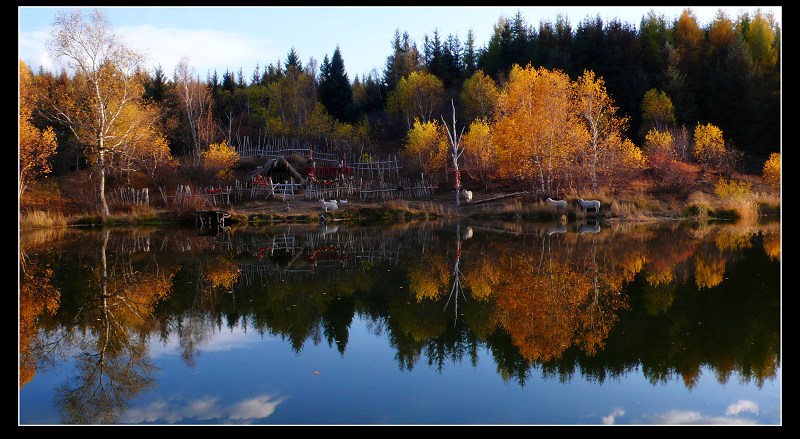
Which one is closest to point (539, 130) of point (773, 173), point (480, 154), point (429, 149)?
point (480, 154)

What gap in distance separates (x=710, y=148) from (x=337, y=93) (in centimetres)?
3396

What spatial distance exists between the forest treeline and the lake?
17800mm

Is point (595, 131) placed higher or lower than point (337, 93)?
lower

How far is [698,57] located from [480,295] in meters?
51.8

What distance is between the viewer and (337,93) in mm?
60594

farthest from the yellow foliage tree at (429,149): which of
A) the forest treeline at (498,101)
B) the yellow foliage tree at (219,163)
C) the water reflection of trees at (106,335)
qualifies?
the water reflection of trees at (106,335)

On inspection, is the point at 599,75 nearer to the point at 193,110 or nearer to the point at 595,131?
the point at 595,131

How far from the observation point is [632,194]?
34.1 metres

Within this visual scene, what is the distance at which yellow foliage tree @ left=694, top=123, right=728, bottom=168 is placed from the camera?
40.7 metres

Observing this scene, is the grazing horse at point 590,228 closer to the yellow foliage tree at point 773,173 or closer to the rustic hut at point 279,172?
the yellow foliage tree at point 773,173

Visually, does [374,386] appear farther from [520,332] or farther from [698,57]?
[698,57]

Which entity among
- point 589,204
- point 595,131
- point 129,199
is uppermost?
point 595,131

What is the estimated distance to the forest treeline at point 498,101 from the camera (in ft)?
111
